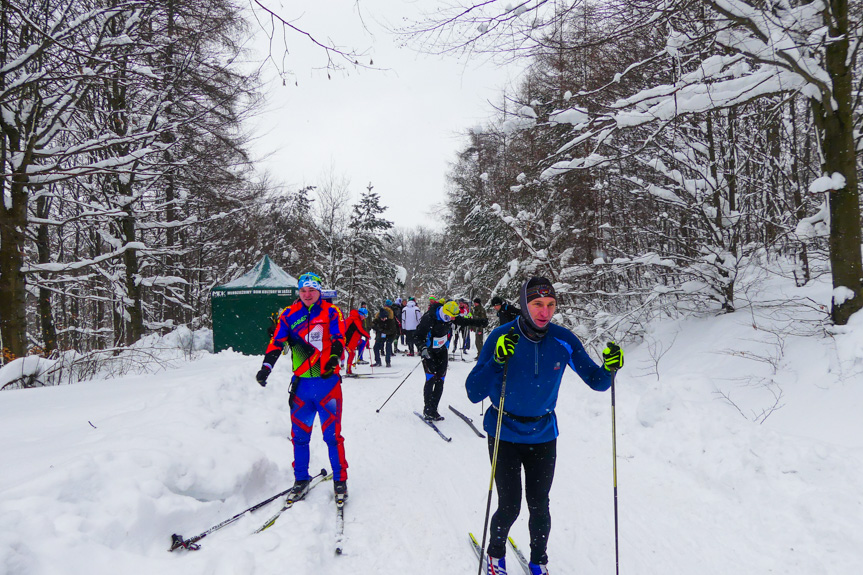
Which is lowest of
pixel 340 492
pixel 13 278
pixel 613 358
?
pixel 340 492

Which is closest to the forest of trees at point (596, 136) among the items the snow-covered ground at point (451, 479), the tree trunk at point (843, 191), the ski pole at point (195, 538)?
the tree trunk at point (843, 191)

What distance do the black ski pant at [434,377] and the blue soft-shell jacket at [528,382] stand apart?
4.13 metres

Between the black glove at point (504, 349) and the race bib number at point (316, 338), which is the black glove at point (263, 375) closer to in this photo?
the race bib number at point (316, 338)

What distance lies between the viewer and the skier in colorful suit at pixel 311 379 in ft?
13.9

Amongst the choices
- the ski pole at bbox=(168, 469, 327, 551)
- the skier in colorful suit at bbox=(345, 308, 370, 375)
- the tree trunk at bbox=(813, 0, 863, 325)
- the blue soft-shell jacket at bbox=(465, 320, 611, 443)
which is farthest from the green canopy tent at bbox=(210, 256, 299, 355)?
the tree trunk at bbox=(813, 0, 863, 325)

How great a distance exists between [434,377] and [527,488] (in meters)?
4.35

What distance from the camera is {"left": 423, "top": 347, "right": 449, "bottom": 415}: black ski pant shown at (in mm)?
7125

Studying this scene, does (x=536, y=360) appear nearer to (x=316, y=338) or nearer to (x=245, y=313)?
(x=316, y=338)

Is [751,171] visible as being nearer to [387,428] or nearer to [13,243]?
[387,428]

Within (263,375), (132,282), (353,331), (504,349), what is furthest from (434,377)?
(132,282)

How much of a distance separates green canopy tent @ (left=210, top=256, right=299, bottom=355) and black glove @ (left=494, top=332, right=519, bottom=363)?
38.2ft

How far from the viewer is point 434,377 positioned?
7223mm

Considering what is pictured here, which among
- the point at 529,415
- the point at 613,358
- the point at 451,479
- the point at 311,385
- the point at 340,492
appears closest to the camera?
the point at 529,415

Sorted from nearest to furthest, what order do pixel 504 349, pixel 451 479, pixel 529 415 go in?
1. pixel 504 349
2. pixel 529 415
3. pixel 451 479
